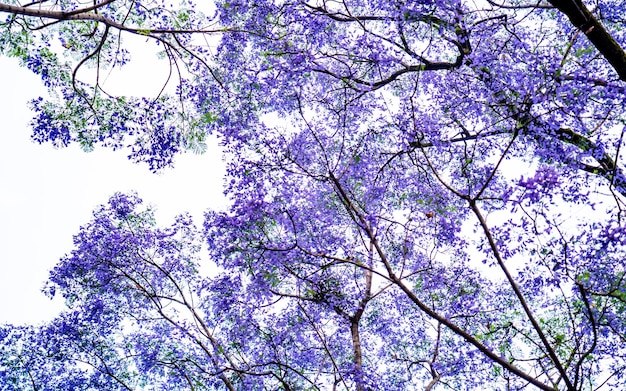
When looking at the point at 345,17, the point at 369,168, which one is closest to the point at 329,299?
the point at 369,168

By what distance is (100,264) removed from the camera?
832 centimetres

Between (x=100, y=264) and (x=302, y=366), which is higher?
(x=100, y=264)

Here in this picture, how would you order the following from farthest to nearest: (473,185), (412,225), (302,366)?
(302,366) < (473,185) < (412,225)

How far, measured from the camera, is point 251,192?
5.75 metres

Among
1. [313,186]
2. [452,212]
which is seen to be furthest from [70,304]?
[452,212]

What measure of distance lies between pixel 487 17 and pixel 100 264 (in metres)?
7.12

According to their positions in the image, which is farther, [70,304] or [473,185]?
[70,304]

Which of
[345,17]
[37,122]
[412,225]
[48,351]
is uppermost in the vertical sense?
[345,17]

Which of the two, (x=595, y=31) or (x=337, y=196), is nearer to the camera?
(x=595, y=31)

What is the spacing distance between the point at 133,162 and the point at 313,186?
307 cm

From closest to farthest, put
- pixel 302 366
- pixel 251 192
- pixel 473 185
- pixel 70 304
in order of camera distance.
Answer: pixel 251 192, pixel 473 185, pixel 302 366, pixel 70 304

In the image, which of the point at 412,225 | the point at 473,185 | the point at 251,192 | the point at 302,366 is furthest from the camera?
the point at 302,366

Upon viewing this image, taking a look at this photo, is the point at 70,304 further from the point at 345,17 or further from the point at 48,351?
the point at 345,17

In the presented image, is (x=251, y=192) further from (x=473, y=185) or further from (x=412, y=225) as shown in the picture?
(x=473, y=185)
